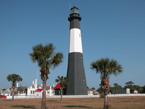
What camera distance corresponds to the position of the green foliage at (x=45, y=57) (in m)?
21.7

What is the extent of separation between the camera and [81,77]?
46.4m

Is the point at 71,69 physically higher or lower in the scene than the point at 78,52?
lower

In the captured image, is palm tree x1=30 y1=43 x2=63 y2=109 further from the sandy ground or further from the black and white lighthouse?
the black and white lighthouse

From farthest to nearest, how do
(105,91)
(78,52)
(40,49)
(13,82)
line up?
(78,52), (13,82), (40,49), (105,91)

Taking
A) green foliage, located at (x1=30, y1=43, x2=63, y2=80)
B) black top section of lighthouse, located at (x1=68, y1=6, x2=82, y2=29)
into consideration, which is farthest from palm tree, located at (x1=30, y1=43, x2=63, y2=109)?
black top section of lighthouse, located at (x1=68, y1=6, x2=82, y2=29)

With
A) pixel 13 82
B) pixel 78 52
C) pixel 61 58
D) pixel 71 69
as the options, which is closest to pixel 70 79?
pixel 71 69

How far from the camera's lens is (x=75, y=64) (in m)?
46.6

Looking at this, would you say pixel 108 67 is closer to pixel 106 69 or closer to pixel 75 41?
pixel 106 69

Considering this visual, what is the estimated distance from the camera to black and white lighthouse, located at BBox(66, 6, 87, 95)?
45.7 metres

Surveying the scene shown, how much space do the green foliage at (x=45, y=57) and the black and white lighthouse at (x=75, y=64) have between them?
24044 millimetres

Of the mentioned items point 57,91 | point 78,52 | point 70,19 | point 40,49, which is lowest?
point 57,91

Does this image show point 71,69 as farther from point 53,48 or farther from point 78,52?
point 53,48

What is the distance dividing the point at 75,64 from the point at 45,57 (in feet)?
82.8

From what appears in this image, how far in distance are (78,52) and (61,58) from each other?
24662 millimetres
